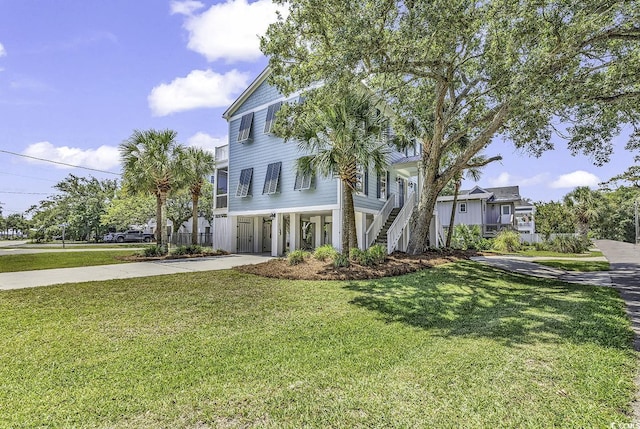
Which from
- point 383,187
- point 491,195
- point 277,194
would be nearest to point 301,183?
point 277,194

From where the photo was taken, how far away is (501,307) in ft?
20.6

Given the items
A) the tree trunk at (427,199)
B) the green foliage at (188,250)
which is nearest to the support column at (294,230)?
the green foliage at (188,250)

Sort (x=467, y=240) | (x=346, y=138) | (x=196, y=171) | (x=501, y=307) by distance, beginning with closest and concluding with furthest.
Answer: (x=501, y=307) → (x=346, y=138) → (x=196, y=171) → (x=467, y=240)

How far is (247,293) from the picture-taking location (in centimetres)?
736

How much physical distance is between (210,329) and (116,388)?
182cm

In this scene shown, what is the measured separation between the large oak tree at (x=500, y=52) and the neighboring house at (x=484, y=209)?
18188mm

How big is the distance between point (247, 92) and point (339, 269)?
12480 millimetres

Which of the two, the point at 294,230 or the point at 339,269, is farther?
the point at 294,230

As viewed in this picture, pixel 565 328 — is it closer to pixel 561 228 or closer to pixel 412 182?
pixel 412 182

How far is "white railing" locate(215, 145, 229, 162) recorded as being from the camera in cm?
1994

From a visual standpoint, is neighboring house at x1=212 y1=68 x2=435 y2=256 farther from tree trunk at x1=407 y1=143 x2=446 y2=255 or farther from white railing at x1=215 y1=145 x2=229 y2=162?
tree trunk at x1=407 y1=143 x2=446 y2=255

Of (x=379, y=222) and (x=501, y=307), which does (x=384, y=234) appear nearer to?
(x=379, y=222)

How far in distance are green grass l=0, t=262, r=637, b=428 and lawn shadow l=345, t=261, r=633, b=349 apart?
0.05 metres

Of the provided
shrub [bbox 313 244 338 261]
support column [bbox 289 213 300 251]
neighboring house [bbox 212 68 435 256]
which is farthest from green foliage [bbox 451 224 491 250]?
shrub [bbox 313 244 338 261]
